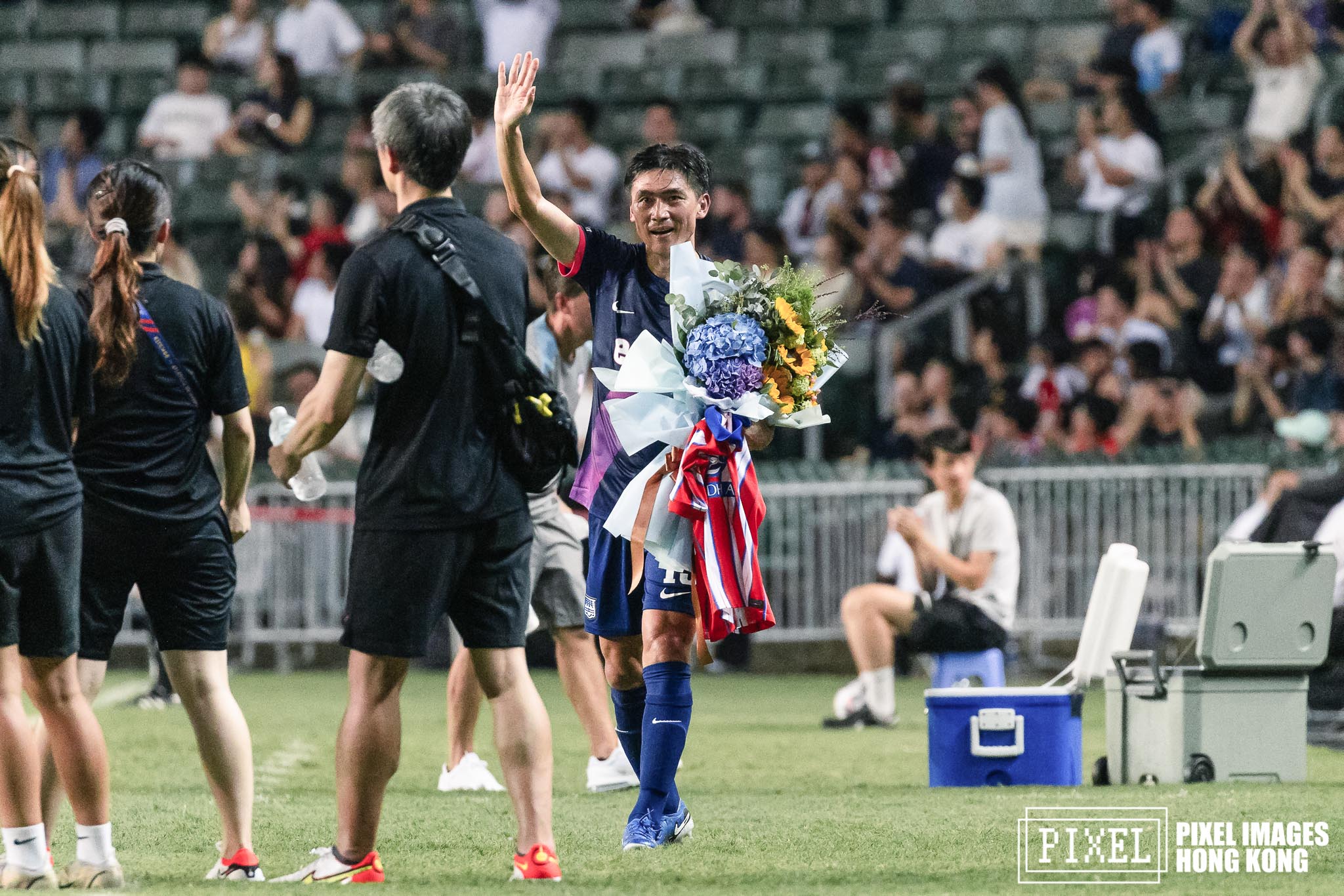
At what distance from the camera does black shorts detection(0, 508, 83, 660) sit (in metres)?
4.91

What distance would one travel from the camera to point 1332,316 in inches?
527

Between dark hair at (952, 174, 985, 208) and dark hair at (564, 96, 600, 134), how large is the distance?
3.26m

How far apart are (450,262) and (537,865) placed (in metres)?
1.53

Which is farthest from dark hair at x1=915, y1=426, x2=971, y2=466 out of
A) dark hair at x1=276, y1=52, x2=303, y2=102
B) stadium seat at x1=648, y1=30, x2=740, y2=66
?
dark hair at x1=276, y1=52, x2=303, y2=102

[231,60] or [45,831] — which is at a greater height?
[231,60]

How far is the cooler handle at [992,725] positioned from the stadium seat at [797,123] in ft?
34.4

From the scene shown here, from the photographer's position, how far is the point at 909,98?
1667cm

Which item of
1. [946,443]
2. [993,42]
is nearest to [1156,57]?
[993,42]

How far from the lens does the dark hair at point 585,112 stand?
56.8ft

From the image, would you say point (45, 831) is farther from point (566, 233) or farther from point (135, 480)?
point (566, 233)

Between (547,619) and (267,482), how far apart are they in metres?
6.30

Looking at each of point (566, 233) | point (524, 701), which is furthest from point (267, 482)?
point (524, 701)

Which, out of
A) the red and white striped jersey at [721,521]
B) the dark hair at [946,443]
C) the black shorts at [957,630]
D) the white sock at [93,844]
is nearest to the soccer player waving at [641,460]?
the red and white striped jersey at [721,521]

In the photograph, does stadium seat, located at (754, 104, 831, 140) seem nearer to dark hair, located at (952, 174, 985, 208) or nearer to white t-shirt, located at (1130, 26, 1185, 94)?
dark hair, located at (952, 174, 985, 208)
